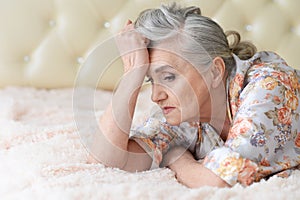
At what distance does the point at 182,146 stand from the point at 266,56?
40 centimetres

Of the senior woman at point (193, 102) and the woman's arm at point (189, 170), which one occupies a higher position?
the senior woman at point (193, 102)

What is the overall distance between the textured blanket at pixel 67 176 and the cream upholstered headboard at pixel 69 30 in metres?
0.41

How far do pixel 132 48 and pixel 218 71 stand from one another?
280mm

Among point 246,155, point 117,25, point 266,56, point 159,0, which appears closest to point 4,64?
point 117,25

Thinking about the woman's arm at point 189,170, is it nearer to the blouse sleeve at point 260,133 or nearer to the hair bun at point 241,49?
the blouse sleeve at point 260,133

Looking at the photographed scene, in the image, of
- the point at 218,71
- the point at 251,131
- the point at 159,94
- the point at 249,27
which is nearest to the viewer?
the point at 251,131

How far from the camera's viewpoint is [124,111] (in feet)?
5.05

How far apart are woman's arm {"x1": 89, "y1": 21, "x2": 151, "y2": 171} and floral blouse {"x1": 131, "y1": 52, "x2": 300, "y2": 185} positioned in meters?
0.09

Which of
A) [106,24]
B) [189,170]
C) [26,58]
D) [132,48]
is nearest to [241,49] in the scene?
[132,48]

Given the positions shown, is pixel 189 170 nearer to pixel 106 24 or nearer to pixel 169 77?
pixel 169 77

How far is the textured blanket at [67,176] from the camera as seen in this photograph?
1237mm

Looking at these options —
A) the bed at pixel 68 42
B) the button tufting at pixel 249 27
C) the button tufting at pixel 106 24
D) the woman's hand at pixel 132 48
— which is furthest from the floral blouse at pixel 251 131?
the button tufting at pixel 106 24

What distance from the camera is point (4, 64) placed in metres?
2.42

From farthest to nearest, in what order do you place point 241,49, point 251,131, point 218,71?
point 241,49 → point 218,71 → point 251,131
